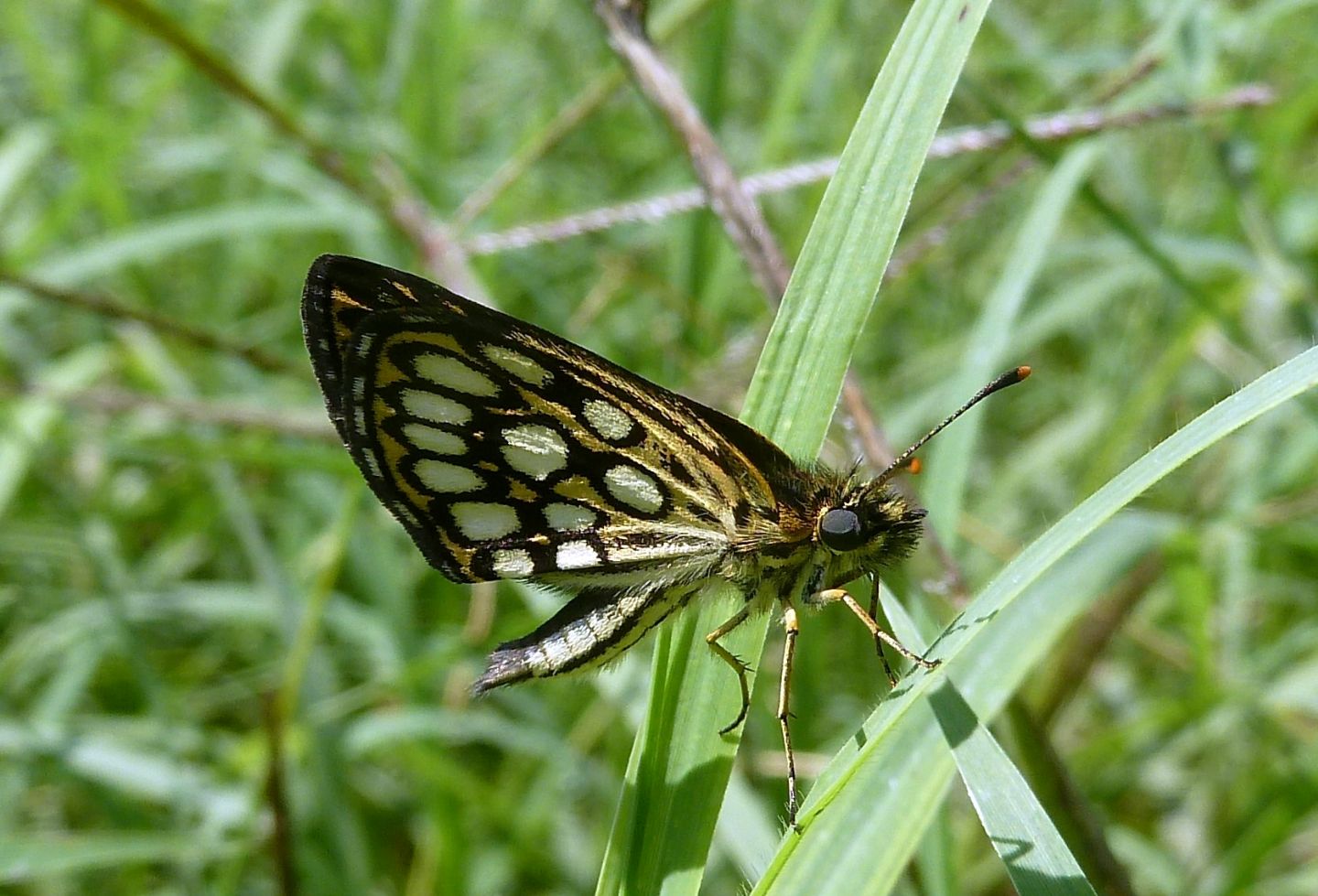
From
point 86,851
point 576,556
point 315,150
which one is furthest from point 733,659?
point 315,150

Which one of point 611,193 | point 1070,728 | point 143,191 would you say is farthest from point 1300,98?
point 143,191

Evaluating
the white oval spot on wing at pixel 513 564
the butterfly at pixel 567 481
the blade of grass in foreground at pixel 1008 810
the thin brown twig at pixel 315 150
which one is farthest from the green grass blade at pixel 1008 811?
the thin brown twig at pixel 315 150

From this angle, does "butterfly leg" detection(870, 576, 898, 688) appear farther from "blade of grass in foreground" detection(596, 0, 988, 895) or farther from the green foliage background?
"blade of grass in foreground" detection(596, 0, 988, 895)

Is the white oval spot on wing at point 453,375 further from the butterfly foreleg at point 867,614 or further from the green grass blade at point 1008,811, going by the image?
the green grass blade at point 1008,811

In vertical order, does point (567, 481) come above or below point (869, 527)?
above

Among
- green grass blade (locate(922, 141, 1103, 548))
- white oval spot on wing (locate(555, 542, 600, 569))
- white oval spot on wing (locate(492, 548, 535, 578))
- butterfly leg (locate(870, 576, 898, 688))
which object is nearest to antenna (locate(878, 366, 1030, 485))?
butterfly leg (locate(870, 576, 898, 688))

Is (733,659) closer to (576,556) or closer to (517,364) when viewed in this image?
(576,556)

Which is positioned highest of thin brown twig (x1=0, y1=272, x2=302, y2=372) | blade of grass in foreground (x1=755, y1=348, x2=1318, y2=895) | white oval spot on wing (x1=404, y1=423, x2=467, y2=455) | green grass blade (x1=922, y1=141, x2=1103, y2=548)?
thin brown twig (x1=0, y1=272, x2=302, y2=372)
